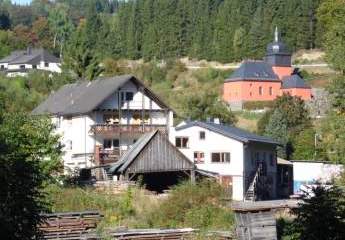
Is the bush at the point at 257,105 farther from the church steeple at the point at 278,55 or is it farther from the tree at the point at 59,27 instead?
the tree at the point at 59,27

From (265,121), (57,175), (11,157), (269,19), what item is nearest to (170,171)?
(57,175)

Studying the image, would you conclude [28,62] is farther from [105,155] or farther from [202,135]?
[105,155]

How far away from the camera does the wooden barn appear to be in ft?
125

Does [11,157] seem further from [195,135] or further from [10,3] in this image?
[10,3]

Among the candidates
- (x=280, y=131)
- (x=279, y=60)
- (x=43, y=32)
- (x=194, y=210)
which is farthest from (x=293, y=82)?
(x=43, y=32)

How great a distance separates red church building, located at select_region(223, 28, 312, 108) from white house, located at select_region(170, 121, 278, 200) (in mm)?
26819

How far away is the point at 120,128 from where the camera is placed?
4319cm

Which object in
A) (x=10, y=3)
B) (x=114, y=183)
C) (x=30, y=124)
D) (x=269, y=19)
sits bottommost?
(x=114, y=183)

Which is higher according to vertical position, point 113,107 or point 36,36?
point 36,36

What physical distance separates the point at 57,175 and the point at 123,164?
3335mm

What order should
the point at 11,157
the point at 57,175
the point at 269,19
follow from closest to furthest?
the point at 11,157 < the point at 57,175 < the point at 269,19

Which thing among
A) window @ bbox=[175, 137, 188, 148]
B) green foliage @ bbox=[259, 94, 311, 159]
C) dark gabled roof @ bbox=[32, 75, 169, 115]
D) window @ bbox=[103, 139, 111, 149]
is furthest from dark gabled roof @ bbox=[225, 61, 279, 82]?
window @ bbox=[103, 139, 111, 149]

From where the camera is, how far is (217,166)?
4416cm

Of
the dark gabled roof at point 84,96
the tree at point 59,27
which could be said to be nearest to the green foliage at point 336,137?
the dark gabled roof at point 84,96
